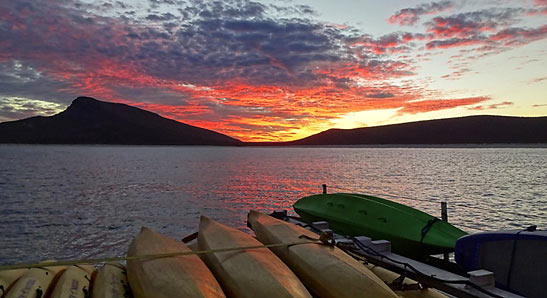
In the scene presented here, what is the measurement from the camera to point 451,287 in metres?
6.71

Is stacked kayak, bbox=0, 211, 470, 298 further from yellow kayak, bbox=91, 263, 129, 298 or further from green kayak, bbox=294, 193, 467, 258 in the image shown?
green kayak, bbox=294, 193, 467, 258

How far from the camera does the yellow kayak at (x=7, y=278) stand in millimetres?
4919

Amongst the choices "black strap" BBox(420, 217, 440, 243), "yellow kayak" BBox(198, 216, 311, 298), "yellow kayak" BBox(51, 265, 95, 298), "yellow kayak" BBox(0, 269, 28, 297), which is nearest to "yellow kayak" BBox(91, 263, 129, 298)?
"yellow kayak" BBox(51, 265, 95, 298)

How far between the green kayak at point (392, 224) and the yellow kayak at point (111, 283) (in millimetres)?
7574

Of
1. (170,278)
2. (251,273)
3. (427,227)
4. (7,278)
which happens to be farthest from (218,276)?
(427,227)

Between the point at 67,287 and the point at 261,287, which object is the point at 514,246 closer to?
the point at 261,287

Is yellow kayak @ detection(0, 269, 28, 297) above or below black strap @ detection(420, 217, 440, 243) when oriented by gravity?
above

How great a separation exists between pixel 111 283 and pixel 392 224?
810 centimetres

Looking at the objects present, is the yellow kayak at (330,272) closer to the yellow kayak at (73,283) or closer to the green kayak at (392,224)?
the yellow kayak at (73,283)

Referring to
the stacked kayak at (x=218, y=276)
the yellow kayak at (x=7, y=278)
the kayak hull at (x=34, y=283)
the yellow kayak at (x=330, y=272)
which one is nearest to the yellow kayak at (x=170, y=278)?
the stacked kayak at (x=218, y=276)

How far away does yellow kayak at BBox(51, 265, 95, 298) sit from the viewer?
482 centimetres

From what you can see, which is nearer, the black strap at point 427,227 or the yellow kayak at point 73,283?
the yellow kayak at point 73,283

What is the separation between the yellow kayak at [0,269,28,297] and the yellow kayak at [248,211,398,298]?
3981mm

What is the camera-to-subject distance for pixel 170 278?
14.6ft
